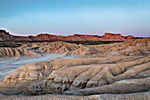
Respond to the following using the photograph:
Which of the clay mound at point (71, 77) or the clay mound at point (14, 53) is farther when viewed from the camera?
the clay mound at point (14, 53)

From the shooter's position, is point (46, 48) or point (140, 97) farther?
point (46, 48)

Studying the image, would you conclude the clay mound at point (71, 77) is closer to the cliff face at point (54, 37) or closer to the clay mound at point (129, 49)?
the clay mound at point (129, 49)

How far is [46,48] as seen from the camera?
6003cm

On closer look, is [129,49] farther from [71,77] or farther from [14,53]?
[71,77]

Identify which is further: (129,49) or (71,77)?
(129,49)

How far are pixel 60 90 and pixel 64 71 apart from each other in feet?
6.62

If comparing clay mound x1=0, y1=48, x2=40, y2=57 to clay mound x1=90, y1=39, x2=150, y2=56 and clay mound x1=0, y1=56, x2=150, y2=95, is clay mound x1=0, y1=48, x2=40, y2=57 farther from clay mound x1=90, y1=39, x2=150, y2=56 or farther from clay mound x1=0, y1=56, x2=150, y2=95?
clay mound x1=0, y1=56, x2=150, y2=95

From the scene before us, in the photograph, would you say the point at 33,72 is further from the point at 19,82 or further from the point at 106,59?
the point at 106,59

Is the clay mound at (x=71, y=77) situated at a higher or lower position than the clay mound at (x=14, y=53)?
lower

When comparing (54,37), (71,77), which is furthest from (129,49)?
(54,37)

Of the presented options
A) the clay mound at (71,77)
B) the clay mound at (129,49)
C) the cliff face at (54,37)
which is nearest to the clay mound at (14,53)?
the clay mound at (129,49)

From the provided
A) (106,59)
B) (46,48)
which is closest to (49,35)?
(46,48)

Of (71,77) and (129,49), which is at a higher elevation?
(129,49)

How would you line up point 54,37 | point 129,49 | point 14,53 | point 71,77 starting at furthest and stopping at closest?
point 54,37, point 14,53, point 129,49, point 71,77
